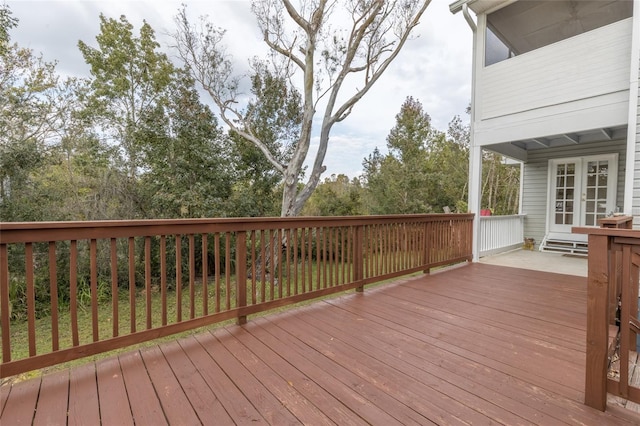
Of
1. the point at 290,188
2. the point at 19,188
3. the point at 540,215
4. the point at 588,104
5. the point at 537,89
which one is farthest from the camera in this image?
the point at 290,188

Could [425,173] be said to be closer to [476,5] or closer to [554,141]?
[554,141]

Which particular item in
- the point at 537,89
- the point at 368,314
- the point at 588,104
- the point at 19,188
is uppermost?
the point at 537,89

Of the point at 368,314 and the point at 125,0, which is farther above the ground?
the point at 125,0

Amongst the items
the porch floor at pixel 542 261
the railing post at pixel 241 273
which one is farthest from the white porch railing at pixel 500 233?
the railing post at pixel 241 273

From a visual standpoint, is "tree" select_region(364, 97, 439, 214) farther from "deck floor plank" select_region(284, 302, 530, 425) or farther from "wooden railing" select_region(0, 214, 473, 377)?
"deck floor plank" select_region(284, 302, 530, 425)

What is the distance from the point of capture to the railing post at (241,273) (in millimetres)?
2629

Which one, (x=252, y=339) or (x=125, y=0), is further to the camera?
(x=125, y=0)

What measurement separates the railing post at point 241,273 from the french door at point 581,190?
6.94 meters

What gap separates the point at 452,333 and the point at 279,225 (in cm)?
178

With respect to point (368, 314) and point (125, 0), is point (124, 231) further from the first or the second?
point (125, 0)

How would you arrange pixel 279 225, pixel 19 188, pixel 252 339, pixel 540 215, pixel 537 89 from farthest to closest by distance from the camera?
pixel 540 215
pixel 19 188
pixel 537 89
pixel 279 225
pixel 252 339

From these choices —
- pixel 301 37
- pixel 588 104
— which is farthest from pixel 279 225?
pixel 301 37

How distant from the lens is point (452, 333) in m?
2.53

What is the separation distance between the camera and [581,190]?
6.32m
